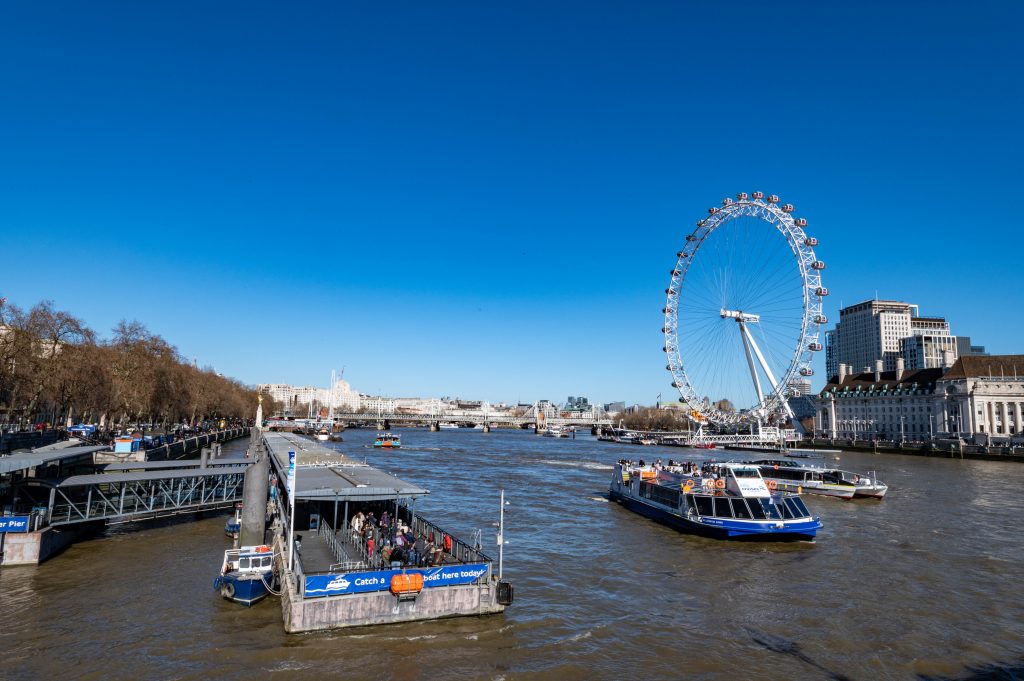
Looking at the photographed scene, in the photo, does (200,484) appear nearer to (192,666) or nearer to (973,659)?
(192,666)

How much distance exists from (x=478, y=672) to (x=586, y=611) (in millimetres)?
7212

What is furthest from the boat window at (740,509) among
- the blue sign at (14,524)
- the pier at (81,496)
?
the blue sign at (14,524)

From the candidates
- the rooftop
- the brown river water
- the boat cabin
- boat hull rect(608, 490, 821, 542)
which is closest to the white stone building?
the rooftop

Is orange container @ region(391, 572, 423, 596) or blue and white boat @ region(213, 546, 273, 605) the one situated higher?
orange container @ region(391, 572, 423, 596)

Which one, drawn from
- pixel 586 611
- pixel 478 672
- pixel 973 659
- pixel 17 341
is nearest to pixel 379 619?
pixel 478 672

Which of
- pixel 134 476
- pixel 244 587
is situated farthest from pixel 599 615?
pixel 134 476

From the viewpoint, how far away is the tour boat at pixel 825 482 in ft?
188

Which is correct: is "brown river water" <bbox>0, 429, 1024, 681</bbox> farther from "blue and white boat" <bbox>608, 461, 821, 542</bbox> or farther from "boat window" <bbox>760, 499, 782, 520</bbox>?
"boat window" <bbox>760, 499, 782, 520</bbox>

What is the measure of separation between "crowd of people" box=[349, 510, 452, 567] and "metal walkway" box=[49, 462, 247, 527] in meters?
14.7

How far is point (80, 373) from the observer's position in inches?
2785

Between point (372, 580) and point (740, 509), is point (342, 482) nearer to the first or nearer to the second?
point (372, 580)

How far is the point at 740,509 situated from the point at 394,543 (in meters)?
22.7

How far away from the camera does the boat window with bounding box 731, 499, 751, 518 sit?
37.2m

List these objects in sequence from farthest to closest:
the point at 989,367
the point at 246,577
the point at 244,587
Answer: the point at 989,367 → the point at 246,577 → the point at 244,587
